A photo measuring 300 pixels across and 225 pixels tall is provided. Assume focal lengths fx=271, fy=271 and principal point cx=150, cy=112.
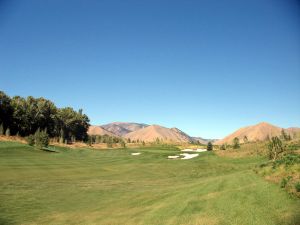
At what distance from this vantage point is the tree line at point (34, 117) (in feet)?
324

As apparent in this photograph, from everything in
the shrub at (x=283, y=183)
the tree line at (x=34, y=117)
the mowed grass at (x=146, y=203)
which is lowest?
the mowed grass at (x=146, y=203)

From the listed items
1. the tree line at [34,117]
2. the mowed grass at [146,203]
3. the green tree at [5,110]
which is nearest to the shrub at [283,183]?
the mowed grass at [146,203]

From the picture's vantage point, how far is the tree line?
324 ft

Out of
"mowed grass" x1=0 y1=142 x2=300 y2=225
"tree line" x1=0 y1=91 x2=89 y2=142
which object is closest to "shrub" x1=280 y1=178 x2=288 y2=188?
"mowed grass" x1=0 y1=142 x2=300 y2=225

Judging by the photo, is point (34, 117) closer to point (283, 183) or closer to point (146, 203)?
point (146, 203)

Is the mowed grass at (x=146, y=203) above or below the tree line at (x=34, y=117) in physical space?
below

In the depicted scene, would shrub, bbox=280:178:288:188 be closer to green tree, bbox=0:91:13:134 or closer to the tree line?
the tree line

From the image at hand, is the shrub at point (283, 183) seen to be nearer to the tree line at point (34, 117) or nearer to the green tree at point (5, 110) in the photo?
the tree line at point (34, 117)

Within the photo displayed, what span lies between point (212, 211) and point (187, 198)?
3475 millimetres

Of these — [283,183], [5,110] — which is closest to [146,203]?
[283,183]

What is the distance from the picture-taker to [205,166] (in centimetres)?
4009

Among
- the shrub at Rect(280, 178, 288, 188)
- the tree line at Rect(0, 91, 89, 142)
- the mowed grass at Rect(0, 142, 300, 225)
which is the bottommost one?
the mowed grass at Rect(0, 142, 300, 225)

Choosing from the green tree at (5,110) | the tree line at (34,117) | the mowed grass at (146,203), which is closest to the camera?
the mowed grass at (146,203)

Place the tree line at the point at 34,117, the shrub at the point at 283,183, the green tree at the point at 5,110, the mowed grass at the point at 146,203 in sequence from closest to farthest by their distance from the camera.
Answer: the mowed grass at the point at 146,203 → the shrub at the point at 283,183 → the green tree at the point at 5,110 → the tree line at the point at 34,117
